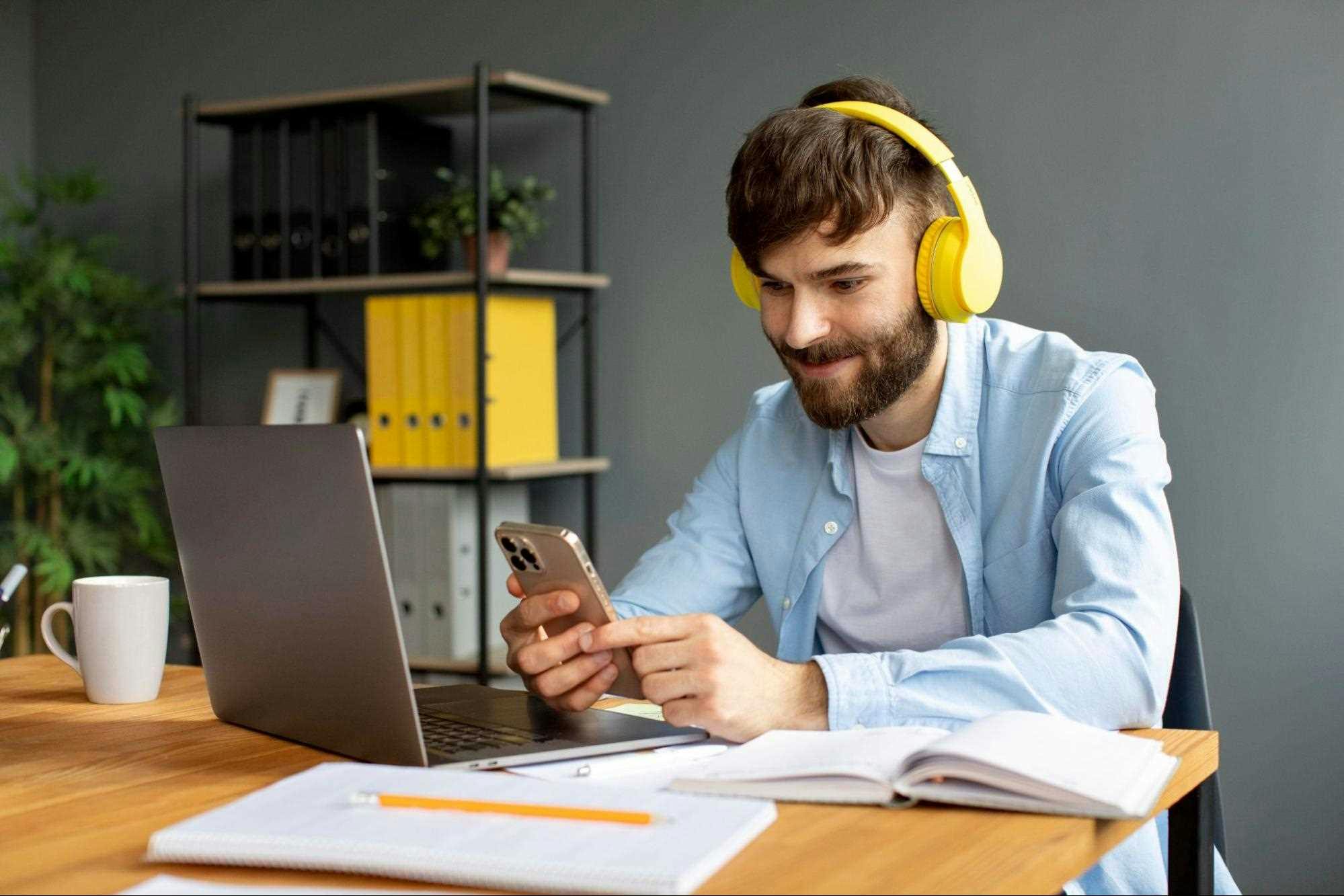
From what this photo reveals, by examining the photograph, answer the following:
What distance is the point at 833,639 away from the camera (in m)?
1.64

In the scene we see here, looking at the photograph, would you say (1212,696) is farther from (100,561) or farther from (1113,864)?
(100,561)

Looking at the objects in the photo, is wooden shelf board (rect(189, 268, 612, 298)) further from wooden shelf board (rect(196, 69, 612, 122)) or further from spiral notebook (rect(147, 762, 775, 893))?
spiral notebook (rect(147, 762, 775, 893))

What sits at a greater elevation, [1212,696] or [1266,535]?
[1266,535]

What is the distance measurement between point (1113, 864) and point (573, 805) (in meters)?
0.57

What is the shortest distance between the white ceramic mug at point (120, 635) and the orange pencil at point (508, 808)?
0.56 meters

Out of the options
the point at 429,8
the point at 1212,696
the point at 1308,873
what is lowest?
the point at 1308,873

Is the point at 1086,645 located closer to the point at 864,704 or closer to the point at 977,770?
the point at 864,704

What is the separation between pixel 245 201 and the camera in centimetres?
342

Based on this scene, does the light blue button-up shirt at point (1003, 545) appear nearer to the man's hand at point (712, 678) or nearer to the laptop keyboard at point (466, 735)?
the man's hand at point (712, 678)

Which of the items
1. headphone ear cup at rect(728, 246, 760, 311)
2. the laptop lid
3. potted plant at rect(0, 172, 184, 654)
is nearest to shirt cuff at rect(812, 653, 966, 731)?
the laptop lid

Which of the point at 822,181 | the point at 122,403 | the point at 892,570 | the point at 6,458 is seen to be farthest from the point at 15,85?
the point at 892,570

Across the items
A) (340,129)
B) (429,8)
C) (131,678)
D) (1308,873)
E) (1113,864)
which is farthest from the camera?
(429,8)

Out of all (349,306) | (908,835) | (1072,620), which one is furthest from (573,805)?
(349,306)

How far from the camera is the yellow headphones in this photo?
1485 millimetres
